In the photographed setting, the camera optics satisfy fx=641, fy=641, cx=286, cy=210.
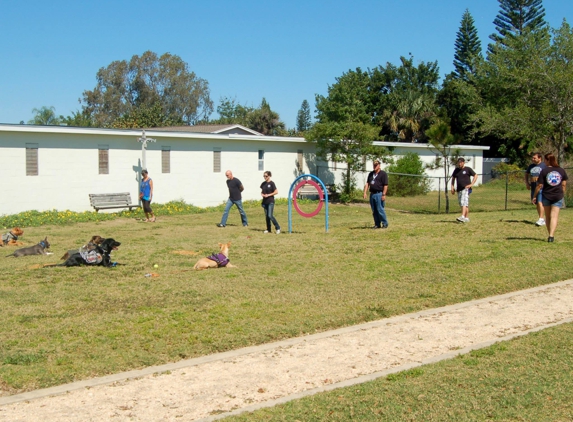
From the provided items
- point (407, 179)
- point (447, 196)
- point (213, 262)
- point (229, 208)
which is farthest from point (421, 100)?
point (213, 262)

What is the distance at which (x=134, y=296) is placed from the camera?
28.6 feet

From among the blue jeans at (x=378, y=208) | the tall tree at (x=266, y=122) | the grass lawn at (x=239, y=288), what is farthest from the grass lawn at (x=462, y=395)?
the tall tree at (x=266, y=122)

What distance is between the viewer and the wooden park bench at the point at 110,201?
23.4 meters

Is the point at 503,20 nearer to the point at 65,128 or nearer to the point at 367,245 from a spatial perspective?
the point at 65,128

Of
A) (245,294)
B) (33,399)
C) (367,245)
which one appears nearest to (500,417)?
(33,399)

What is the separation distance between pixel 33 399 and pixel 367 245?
9.01 m

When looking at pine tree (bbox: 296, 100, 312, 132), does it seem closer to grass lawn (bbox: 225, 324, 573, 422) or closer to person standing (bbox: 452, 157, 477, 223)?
person standing (bbox: 452, 157, 477, 223)

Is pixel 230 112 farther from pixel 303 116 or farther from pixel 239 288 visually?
pixel 239 288

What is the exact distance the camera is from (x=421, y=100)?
5103 centimetres

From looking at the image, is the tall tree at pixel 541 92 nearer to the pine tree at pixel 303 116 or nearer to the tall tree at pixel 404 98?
the tall tree at pixel 404 98

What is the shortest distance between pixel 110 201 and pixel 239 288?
51.9 ft

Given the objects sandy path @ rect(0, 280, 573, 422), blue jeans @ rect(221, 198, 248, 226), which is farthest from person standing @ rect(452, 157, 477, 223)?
sandy path @ rect(0, 280, 573, 422)

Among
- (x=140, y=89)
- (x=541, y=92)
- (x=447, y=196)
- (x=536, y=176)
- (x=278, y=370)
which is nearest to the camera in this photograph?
(x=278, y=370)

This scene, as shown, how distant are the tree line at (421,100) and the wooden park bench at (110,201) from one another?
9.56m
